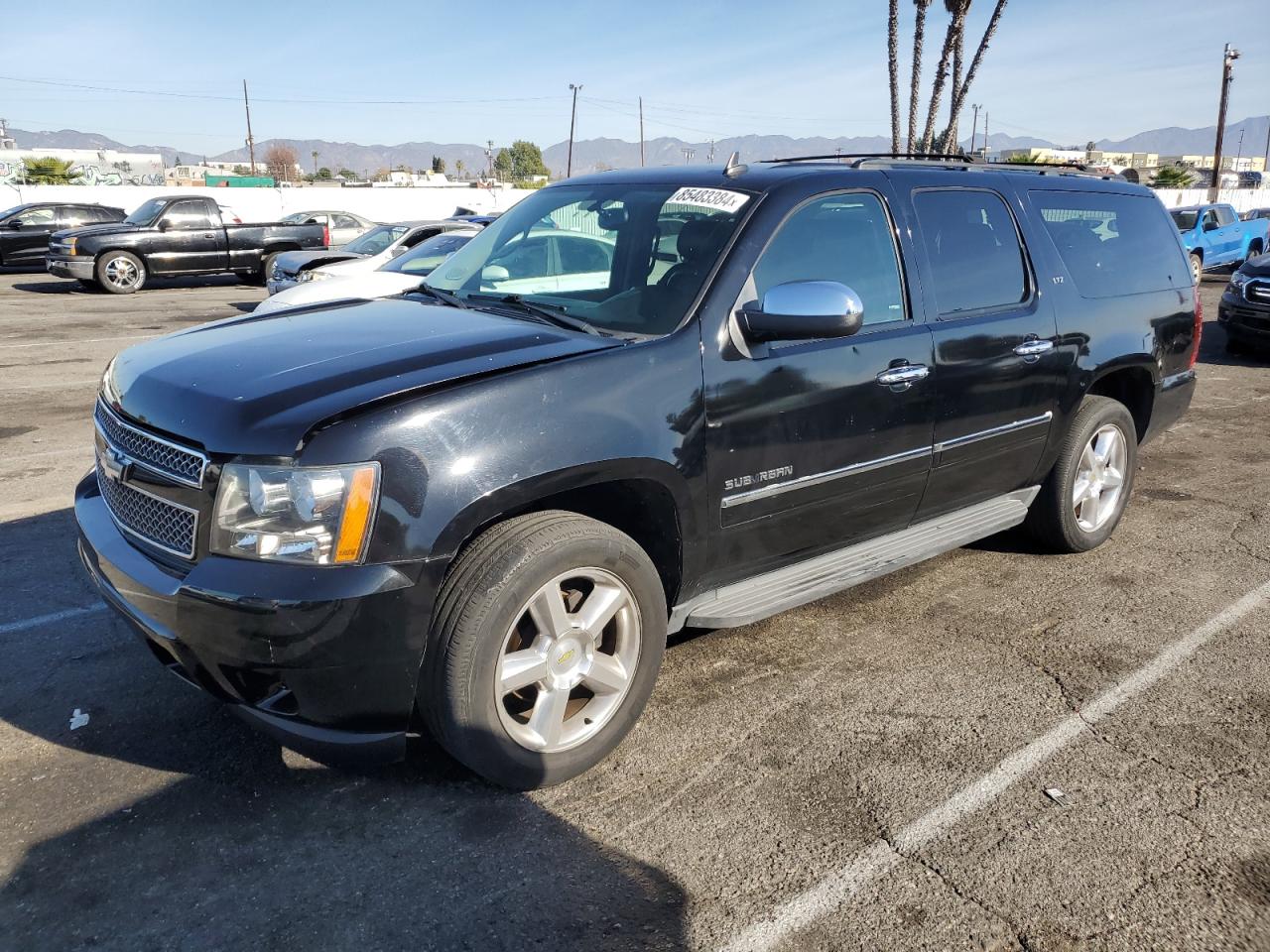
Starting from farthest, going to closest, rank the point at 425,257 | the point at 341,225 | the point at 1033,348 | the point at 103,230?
the point at 341,225
the point at 103,230
the point at 425,257
the point at 1033,348

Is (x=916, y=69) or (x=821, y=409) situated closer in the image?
(x=821, y=409)

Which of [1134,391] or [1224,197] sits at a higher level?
[1224,197]

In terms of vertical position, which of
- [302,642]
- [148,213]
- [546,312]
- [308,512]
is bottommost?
[302,642]

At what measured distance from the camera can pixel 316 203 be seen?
34.4m

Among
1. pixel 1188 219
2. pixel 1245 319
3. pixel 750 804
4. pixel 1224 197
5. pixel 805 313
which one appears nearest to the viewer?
pixel 750 804

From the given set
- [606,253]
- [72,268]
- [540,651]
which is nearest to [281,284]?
[72,268]

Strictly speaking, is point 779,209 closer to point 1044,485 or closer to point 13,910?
point 1044,485

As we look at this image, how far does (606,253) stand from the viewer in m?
3.76

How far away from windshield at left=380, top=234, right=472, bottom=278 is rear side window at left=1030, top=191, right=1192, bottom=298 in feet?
21.3

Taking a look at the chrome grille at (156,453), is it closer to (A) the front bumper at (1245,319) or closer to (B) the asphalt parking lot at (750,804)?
(B) the asphalt parking lot at (750,804)

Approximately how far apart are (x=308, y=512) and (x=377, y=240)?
12.4 meters

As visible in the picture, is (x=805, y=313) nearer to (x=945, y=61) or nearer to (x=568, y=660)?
(x=568, y=660)

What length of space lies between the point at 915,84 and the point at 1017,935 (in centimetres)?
3091

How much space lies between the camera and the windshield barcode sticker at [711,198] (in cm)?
353
